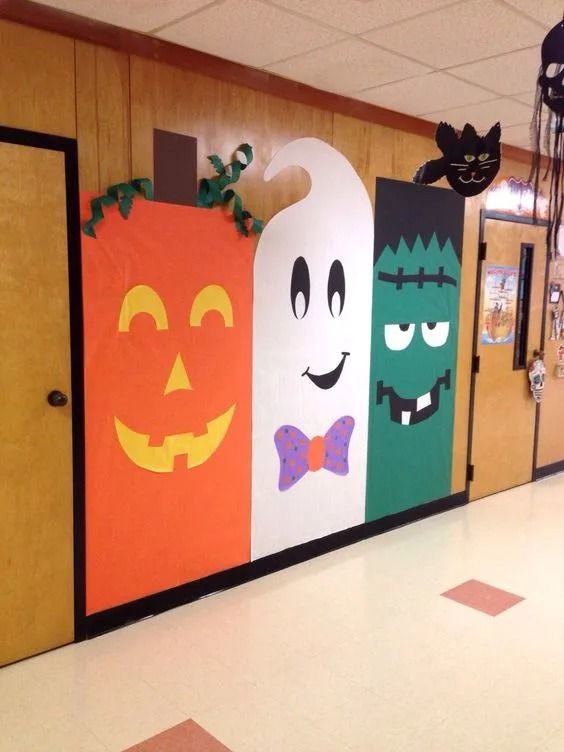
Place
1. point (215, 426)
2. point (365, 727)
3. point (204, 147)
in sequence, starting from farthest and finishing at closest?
point (215, 426) < point (204, 147) < point (365, 727)

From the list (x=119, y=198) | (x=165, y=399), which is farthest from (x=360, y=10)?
(x=165, y=399)

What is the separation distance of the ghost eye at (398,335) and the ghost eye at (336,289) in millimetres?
462

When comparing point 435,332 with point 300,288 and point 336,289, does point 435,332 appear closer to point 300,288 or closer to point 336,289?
point 336,289

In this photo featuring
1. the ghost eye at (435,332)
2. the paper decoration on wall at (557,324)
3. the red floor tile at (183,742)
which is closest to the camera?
the red floor tile at (183,742)

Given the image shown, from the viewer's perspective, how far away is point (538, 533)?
14.7 ft

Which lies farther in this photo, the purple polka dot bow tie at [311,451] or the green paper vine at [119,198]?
the purple polka dot bow tie at [311,451]

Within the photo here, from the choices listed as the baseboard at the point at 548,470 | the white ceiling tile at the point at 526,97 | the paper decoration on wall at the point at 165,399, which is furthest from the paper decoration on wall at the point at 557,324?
the paper decoration on wall at the point at 165,399

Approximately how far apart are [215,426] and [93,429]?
67 cm

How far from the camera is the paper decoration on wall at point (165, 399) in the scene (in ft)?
9.70

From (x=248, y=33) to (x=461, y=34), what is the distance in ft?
2.95

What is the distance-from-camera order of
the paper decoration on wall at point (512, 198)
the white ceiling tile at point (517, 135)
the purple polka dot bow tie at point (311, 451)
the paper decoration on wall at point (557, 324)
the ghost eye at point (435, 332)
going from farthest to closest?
1. the paper decoration on wall at point (557, 324)
2. the paper decoration on wall at point (512, 198)
3. the ghost eye at point (435, 332)
4. the white ceiling tile at point (517, 135)
5. the purple polka dot bow tie at point (311, 451)

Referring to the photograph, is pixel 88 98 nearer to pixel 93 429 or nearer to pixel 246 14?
pixel 246 14

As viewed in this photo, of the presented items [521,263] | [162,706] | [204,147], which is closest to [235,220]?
[204,147]

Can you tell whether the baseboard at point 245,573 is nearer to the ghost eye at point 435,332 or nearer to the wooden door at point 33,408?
the wooden door at point 33,408
